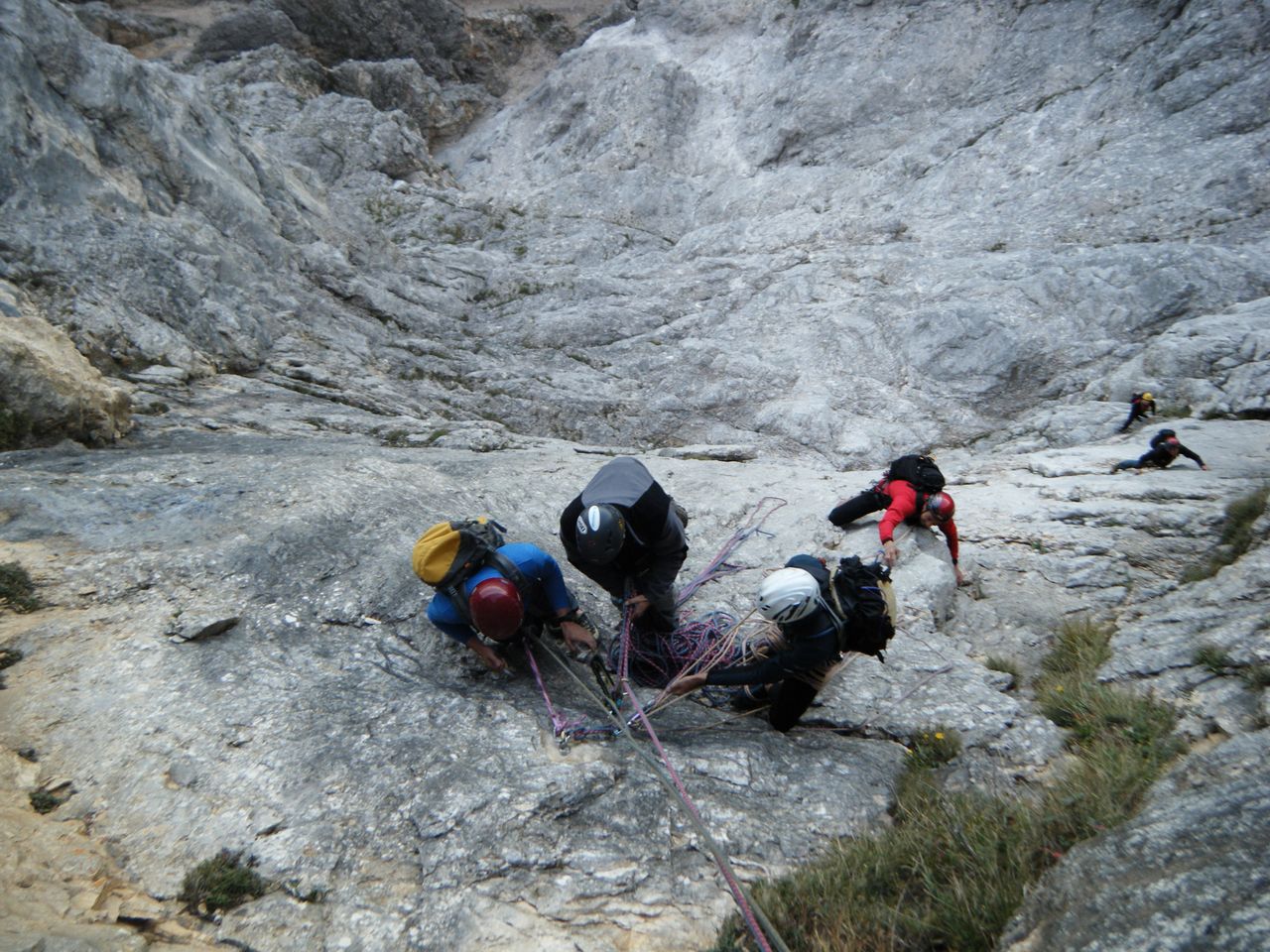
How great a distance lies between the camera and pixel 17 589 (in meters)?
5.11

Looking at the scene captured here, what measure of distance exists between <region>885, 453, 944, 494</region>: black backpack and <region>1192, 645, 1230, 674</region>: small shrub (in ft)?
9.45

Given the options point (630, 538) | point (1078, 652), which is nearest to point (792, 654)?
point (630, 538)

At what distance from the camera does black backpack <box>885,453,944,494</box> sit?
7.42 meters

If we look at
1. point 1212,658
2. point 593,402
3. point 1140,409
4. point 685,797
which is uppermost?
point 1140,409

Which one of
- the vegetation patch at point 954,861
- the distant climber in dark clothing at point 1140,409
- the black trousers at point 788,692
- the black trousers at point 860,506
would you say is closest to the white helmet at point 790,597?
the black trousers at point 788,692

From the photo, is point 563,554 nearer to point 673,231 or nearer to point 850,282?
point 850,282

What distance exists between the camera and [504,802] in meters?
4.27

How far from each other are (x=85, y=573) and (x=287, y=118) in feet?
81.4

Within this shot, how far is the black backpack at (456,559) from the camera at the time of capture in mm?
5090

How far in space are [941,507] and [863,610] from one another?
2847 millimetres

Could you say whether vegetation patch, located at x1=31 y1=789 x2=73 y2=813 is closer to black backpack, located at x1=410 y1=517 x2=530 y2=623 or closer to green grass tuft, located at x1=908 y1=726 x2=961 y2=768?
black backpack, located at x1=410 y1=517 x2=530 y2=623

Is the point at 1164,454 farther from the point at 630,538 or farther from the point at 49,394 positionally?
the point at 49,394

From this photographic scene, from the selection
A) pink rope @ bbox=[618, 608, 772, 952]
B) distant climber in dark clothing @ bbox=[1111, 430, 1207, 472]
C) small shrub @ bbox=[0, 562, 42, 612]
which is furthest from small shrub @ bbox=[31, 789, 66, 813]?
distant climber in dark clothing @ bbox=[1111, 430, 1207, 472]

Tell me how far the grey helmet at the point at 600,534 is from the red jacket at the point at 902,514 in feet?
11.0
